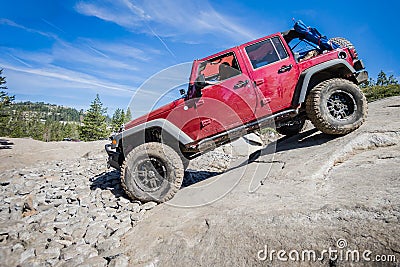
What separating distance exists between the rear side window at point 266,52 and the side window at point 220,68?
1.14 ft

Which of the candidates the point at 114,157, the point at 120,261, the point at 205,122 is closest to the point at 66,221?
the point at 114,157

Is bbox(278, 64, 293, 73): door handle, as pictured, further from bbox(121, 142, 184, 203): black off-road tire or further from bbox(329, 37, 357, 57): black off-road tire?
bbox(121, 142, 184, 203): black off-road tire

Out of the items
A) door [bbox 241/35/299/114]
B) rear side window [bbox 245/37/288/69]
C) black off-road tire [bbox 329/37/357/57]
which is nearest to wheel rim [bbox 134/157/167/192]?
door [bbox 241/35/299/114]

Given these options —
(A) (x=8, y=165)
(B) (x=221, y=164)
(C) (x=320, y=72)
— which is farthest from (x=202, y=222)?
(A) (x=8, y=165)

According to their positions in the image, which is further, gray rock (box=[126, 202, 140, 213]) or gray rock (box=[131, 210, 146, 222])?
gray rock (box=[126, 202, 140, 213])

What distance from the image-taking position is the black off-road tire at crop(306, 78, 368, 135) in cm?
402

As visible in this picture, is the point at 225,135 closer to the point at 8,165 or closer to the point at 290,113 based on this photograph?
the point at 290,113

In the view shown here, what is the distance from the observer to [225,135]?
415 centimetres

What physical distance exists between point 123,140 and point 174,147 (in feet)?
3.43

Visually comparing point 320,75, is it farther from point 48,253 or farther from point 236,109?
point 48,253

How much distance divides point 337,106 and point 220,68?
2.43 meters

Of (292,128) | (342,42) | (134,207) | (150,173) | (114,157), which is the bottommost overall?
(134,207)

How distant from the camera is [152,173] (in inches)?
159

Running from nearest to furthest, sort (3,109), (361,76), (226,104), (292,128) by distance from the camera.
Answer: (226,104), (361,76), (292,128), (3,109)
